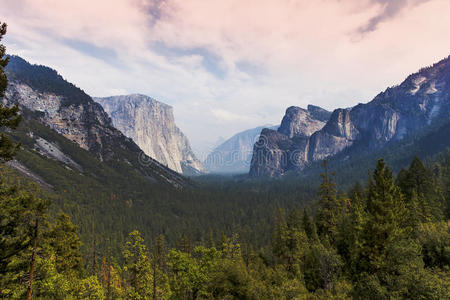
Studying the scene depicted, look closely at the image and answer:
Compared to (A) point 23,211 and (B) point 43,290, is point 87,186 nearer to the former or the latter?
(B) point 43,290

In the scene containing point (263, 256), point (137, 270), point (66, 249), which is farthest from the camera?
point (263, 256)

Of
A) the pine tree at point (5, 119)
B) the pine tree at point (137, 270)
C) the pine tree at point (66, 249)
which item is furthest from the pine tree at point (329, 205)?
the pine tree at point (5, 119)

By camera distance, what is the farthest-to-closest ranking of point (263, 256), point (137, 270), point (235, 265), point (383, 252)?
point (263, 256), point (235, 265), point (383, 252), point (137, 270)

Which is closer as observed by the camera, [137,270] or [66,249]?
[137,270]

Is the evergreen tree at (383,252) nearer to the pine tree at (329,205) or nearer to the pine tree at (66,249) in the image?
the pine tree at (329,205)

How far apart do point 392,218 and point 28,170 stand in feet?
611

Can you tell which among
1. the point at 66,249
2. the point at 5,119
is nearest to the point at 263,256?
the point at 66,249

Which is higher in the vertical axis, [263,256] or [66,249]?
[66,249]

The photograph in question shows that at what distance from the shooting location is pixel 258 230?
363 ft

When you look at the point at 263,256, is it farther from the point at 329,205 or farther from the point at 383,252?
the point at 383,252

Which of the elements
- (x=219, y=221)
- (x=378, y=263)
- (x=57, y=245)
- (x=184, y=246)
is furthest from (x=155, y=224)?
(x=378, y=263)

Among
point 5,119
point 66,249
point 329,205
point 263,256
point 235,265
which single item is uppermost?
point 5,119

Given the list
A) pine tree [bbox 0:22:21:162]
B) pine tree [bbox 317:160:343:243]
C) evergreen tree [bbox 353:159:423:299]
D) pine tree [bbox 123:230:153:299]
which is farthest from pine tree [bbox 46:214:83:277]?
pine tree [bbox 317:160:343:243]

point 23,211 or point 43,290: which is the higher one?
point 23,211
